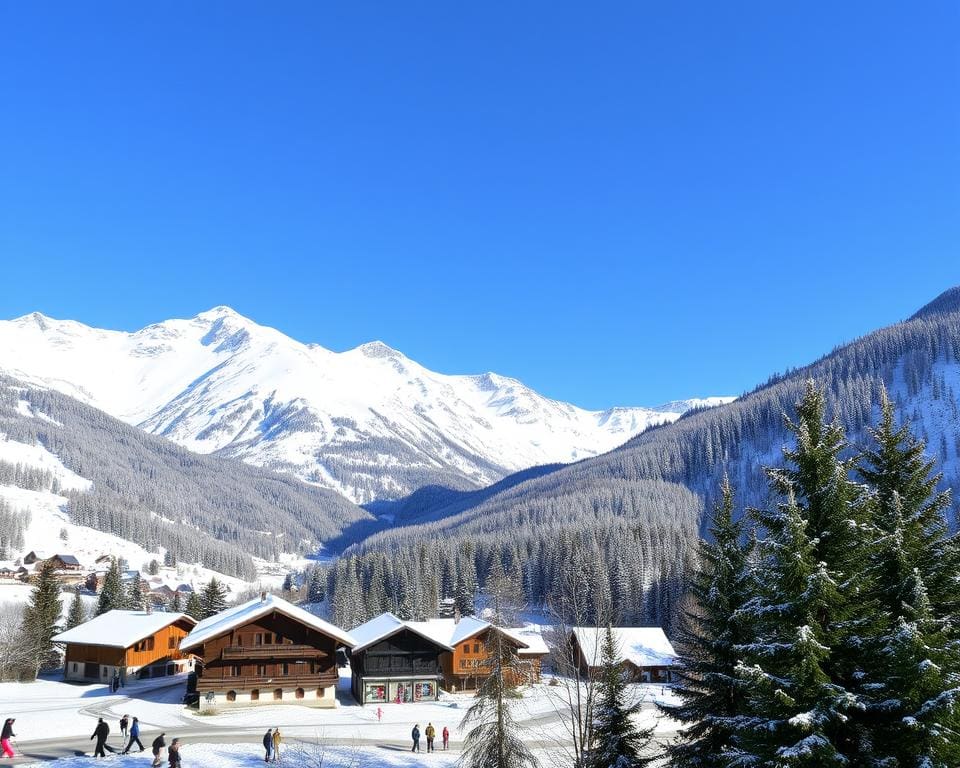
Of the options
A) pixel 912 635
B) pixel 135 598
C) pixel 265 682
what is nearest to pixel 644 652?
pixel 265 682

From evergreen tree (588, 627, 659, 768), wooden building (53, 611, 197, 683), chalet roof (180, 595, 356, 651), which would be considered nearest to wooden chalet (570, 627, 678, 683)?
chalet roof (180, 595, 356, 651)

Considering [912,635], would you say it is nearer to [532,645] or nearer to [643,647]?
[532,645]

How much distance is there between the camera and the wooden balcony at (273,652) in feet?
199

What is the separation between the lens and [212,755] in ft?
133

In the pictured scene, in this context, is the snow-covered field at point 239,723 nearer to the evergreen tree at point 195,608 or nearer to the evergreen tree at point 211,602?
the evergreen tree at point 195,608

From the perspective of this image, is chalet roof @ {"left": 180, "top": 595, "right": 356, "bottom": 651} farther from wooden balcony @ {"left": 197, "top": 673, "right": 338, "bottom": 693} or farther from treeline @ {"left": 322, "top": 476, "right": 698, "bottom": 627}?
treeline @ {"left": 322, "top": 476, "right": 698, "bottom": 627}

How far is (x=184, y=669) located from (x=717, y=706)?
75.7 metres

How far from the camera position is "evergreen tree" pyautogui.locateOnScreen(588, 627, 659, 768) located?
27.8 m

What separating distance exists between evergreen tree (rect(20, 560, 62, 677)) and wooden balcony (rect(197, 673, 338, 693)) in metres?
25.5

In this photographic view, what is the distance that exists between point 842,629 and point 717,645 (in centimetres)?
752

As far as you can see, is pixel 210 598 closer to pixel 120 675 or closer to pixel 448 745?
pixel 120 675

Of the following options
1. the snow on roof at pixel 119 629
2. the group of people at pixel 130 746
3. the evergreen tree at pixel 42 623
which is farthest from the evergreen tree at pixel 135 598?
the group of people at pixel 130 746

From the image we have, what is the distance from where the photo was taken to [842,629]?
17859 mm

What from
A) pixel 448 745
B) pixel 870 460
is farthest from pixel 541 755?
pixel 870 460
